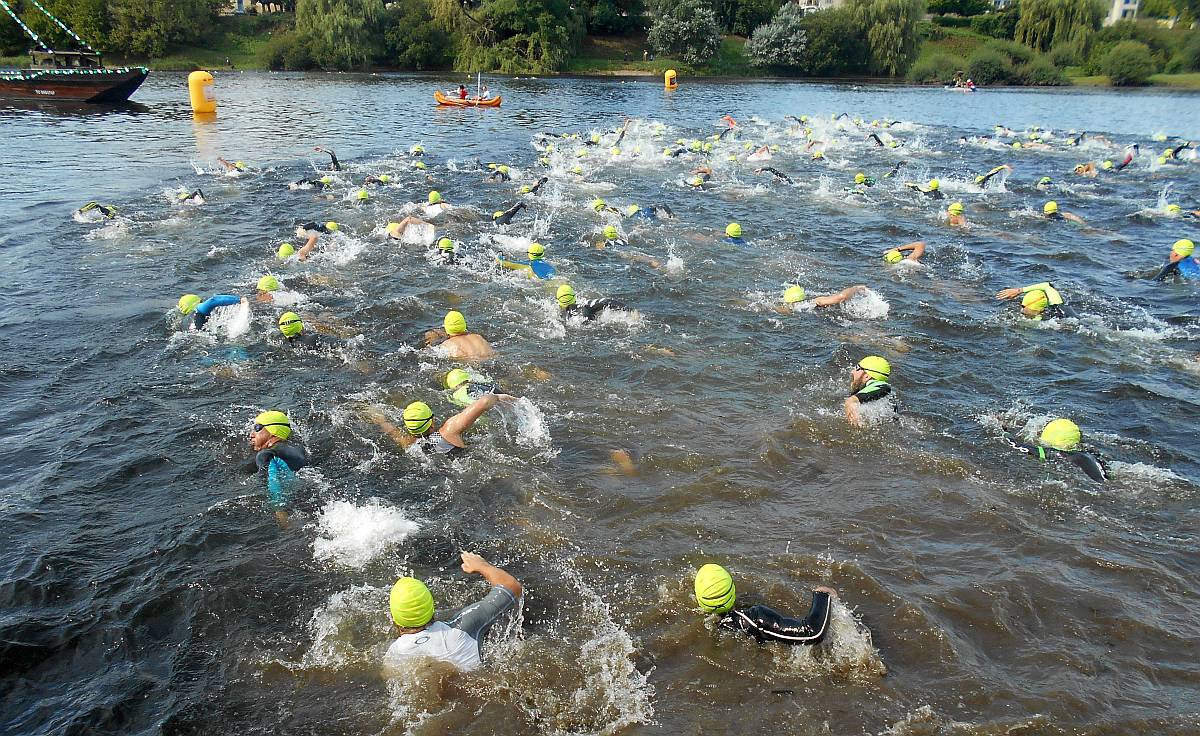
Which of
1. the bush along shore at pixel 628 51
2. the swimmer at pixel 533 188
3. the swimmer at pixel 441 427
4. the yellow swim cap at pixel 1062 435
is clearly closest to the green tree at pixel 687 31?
the bush along shore at pixel 628 51

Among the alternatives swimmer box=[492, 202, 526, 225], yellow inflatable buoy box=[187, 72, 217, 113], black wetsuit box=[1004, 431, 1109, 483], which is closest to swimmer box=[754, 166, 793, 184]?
swimmer box=[492, 202, 526, 225]

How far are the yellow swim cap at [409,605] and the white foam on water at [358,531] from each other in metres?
1.47

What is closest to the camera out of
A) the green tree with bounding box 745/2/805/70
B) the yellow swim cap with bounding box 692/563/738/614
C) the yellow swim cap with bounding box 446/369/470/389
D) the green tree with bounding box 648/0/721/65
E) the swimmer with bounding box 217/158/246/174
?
the yellow swim cap with bounding box 692/563/738/614

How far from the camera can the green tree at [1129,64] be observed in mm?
53594

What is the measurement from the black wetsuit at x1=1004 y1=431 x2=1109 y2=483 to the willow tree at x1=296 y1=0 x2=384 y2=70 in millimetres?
63491

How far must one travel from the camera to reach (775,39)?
6253 centimetres

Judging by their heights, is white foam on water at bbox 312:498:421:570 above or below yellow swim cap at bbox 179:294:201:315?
below

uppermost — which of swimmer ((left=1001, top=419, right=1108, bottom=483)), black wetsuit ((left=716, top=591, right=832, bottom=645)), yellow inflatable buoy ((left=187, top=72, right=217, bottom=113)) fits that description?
yellow inflatable buoy ((left=187, top=72, right=217, bottom=113))

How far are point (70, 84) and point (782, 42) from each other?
175 ft

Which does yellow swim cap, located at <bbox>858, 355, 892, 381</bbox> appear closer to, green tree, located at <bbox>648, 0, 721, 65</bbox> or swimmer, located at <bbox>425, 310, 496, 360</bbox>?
swimmer, located at <bbox>425, 310, 496, 360</bbox>

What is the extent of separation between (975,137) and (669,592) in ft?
107

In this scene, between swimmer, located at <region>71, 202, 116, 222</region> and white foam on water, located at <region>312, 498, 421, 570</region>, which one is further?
swimmer, located at <region>71, 202, 116, 222</region>

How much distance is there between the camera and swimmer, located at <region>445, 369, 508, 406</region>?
8.65 m

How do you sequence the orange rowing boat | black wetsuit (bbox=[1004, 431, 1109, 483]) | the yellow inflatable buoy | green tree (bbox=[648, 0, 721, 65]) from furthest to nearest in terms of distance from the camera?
green tree (bbox=[648, 0, 721, 65])
the orange rowing boat
the yellow inflatable buoy
black wetsuit (bbox=[1004, 431, 1109, 483])
